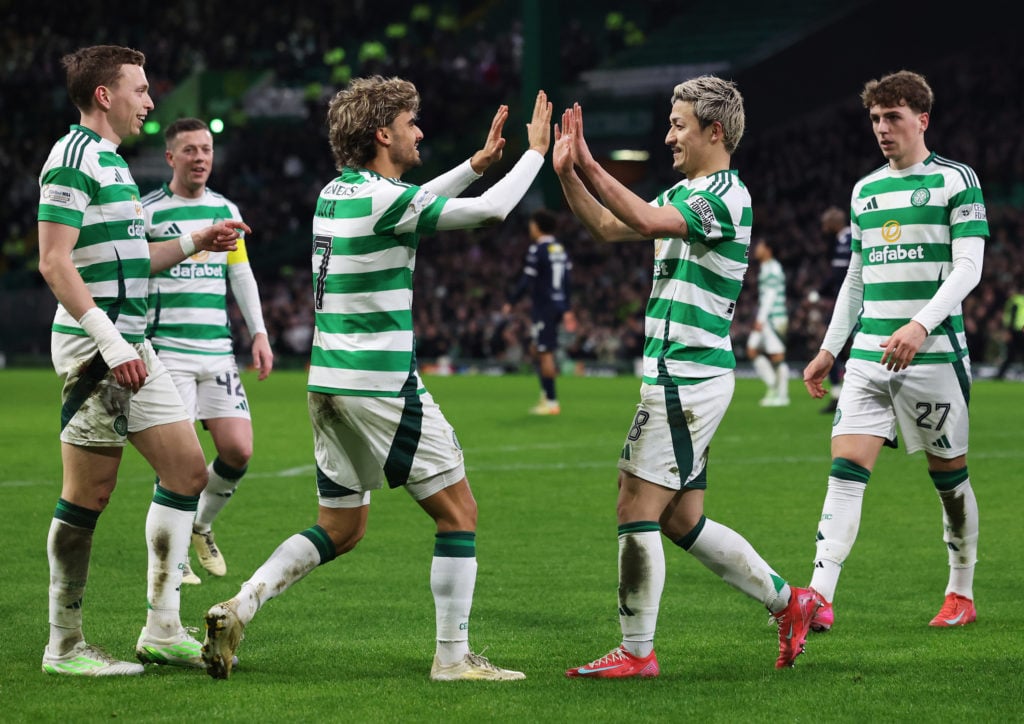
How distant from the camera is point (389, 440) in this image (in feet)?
16.4

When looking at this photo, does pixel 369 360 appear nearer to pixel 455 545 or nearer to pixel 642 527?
pixel 455 545

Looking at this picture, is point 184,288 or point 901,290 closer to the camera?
point 901,290

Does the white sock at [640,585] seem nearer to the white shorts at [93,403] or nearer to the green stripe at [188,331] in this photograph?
the white shorts at [93,403]

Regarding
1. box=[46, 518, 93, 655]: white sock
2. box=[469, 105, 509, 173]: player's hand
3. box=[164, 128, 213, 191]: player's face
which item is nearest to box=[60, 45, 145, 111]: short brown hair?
box=[469, 105, 509, 173]: player's hand

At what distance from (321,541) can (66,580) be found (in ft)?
3.08

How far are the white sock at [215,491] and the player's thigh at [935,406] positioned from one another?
11.0 ft

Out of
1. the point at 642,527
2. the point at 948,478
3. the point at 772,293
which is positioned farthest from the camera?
the point at 772,293

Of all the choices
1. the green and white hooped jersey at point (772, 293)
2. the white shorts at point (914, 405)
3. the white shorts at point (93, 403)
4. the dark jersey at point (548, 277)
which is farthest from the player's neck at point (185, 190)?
the green and white hooped jersey at point (772, 293)

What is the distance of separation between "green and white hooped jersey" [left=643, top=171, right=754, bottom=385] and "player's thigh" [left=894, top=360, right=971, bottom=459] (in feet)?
4.18

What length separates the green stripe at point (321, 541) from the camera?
524cm

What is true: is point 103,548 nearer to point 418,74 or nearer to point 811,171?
point 811,171

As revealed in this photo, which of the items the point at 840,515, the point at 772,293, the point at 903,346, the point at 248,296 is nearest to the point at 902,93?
the point at 903,346

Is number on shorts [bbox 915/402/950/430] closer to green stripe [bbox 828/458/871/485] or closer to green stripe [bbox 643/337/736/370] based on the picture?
green stripe [bbox 828/458/871/485]

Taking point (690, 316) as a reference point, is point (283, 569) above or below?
below
